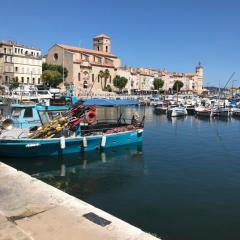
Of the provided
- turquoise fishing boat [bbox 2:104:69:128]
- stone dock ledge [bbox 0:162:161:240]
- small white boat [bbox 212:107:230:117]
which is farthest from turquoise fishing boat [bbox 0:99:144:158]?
small white boat [bbox 212:107:230:117]

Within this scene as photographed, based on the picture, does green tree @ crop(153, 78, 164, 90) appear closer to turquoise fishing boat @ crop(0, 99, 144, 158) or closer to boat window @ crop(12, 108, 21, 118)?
turquoise fishing boat @ crop(0, 99, 144, 158)

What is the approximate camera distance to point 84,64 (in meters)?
118

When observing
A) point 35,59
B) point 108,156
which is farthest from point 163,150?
point 35,59

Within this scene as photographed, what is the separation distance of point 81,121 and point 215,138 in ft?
59.5

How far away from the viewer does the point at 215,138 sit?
36.6m

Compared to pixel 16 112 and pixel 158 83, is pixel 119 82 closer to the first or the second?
pixel 158 83

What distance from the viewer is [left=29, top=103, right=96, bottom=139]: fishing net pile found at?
22172 millimetres

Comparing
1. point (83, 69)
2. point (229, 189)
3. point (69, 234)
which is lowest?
point (229, 189)

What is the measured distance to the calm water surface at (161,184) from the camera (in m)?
12.4

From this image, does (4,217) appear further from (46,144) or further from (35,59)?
(35,59)

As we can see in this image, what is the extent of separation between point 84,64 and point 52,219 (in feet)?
369

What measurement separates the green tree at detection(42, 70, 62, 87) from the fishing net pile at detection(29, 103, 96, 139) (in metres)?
71.4

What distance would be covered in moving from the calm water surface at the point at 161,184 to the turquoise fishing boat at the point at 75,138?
59 cm

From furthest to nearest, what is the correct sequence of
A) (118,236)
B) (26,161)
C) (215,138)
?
1. (215,138)
2. (26,161)
3. (118,236)
